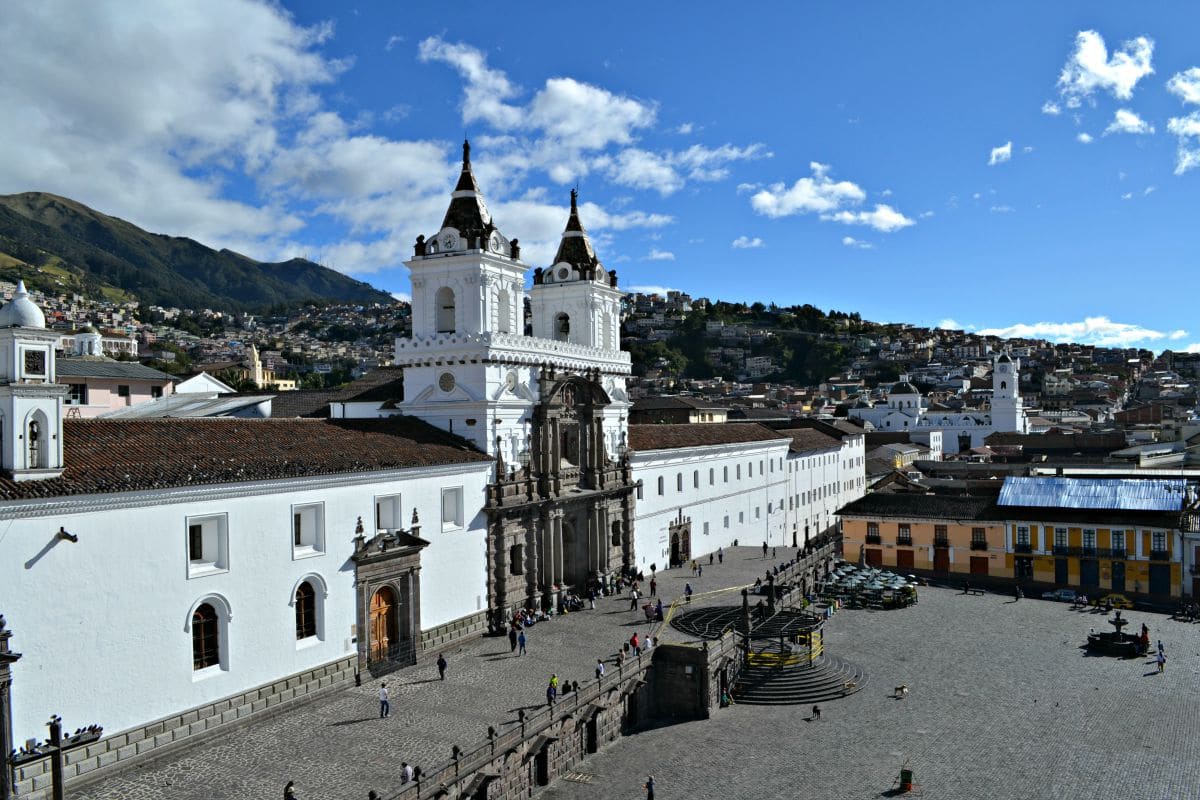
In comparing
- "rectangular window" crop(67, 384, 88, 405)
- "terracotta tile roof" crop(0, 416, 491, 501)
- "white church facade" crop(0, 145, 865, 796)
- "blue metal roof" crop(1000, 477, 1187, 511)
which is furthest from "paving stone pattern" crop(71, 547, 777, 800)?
"rectangular window" crop(67, 384, 88, 405)

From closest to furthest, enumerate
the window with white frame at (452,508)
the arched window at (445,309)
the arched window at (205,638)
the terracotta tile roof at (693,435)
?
the arched window at (205,638), the window with white frame at (452,508), the arched window at (445,309), the terracotta tile roof at (693,435)

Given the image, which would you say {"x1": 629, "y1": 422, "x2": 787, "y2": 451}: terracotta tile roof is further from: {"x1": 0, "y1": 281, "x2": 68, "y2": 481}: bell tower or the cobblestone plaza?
{"x1": 0, "y1": 281, "x2": 68, "y2": 481}: bell tower

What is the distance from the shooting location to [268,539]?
21.8 metres

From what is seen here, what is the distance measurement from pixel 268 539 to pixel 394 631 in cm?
625

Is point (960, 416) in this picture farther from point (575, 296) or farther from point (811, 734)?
point (811, 734)

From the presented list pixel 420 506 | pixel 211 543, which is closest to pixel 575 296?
pixel 420 506

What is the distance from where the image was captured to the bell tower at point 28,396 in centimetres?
1683

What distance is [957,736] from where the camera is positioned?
973 inches

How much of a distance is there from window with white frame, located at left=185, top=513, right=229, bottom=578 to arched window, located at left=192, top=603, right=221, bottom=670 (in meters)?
0.98

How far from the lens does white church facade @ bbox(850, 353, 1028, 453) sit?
380ft

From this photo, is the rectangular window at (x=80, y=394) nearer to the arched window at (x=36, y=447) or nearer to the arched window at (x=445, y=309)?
the arched window at (x=445, y=309)

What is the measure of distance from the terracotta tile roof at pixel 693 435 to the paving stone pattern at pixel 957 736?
13.9 metres

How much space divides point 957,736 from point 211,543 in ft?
69.2

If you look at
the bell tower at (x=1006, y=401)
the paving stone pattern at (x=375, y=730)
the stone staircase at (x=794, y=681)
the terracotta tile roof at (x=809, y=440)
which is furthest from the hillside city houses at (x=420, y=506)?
the bell tower at (x=1006, y=401)
